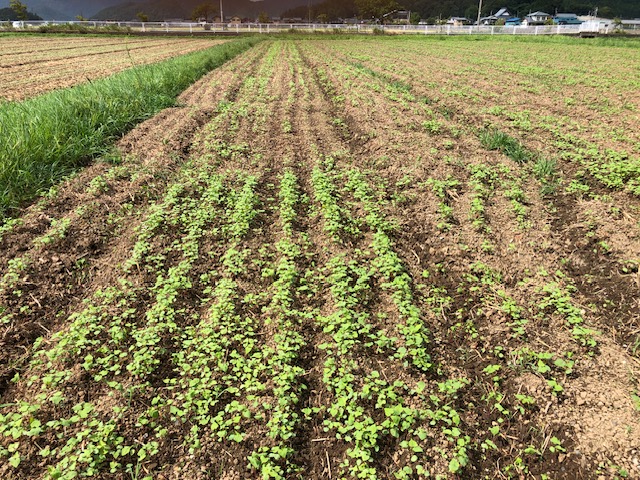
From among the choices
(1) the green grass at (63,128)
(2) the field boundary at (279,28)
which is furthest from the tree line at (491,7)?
(1) the green grass at (63,128)

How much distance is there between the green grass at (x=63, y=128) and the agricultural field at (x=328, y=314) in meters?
0.43

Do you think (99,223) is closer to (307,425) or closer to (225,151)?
(225,151)

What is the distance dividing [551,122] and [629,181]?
3451 mm

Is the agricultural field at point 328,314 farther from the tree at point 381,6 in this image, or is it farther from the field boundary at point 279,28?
the tree at point 381,6

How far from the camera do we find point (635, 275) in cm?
401

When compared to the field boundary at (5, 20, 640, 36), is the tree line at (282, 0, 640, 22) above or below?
above

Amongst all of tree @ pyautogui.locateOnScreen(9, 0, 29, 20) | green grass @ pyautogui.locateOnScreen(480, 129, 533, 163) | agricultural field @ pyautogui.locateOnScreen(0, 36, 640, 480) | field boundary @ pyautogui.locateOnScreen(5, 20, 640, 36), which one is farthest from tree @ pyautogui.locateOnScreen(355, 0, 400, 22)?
agricultural field @ pyautogui.locateOnScreen(0, 36, 640, 480)

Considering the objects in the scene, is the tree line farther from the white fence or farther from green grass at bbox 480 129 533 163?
green grass at bbox 480 129 533 163

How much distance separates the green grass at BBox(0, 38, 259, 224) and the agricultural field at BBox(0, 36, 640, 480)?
434mm

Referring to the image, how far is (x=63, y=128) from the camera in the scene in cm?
690

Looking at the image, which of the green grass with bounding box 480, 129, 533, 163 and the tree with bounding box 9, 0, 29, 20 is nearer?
the green grass with bounding box 480, 129, 533, 163

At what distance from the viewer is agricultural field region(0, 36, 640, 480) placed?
2.55 metres

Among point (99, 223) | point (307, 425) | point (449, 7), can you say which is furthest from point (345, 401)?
point (449, 7)

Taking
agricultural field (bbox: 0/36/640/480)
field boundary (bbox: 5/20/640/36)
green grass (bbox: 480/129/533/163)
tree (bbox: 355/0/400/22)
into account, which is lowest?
agricultural field (bbox: 0/36/640/480)
